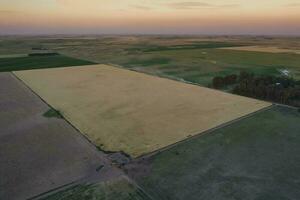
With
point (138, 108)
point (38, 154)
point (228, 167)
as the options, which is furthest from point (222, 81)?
point (38, 154)

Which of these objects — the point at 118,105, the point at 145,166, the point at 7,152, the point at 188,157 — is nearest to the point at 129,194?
the point at 145,166

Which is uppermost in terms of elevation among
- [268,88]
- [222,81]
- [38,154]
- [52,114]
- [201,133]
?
[268,88]

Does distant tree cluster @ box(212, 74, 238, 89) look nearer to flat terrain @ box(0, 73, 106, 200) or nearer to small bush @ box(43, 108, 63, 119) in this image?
small bush @ box(43, 108, 63, 119)

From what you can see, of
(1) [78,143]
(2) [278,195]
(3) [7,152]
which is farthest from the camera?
(1) [78,143]

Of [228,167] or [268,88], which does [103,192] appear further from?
[268,88]

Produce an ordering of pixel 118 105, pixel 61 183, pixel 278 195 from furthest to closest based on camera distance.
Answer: pixel 118 105 < pixel 61 183 < pixel 278 195

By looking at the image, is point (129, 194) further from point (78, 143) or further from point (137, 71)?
point (137, 71)

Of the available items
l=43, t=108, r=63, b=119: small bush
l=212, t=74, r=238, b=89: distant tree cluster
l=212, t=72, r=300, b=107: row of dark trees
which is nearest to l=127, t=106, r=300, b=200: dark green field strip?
l=212, t=72, r=300, b=107: row of dark trees
